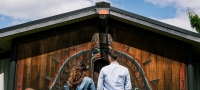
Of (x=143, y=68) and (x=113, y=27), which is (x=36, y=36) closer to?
(x=113, y=27)

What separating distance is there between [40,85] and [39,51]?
953mm

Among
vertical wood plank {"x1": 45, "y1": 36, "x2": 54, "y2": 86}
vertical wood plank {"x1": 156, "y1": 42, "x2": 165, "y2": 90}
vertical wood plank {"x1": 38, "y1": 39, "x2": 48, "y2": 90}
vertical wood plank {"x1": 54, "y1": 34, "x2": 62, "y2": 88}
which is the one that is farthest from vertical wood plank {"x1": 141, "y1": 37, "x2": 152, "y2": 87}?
vertical wood plank {"x1": 38, "y1": 39, "x2": 48, "y2": 90}

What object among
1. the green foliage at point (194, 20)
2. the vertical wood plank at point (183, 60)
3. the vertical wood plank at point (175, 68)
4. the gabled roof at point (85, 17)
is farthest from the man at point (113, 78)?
the green foliage at point (194, 20)

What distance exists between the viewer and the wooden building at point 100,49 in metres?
8.89

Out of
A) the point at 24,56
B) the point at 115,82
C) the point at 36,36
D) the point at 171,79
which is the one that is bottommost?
the point at 115,82

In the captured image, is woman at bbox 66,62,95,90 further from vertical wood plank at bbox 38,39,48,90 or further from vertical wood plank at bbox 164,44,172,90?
vertical wood plank at bbox 164,44,172,90

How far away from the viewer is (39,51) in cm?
912

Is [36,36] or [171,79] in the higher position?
[36,36]

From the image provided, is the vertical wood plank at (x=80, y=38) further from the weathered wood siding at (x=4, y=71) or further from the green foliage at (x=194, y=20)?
the green foliage at (x=194, y=20)

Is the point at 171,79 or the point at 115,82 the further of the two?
the point at 171,79

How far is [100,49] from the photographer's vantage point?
916 cm

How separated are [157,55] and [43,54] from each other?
3224 millimetres

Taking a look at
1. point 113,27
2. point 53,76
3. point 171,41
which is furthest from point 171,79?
point 53,76

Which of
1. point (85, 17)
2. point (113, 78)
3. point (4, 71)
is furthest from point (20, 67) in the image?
point (113, 78)
